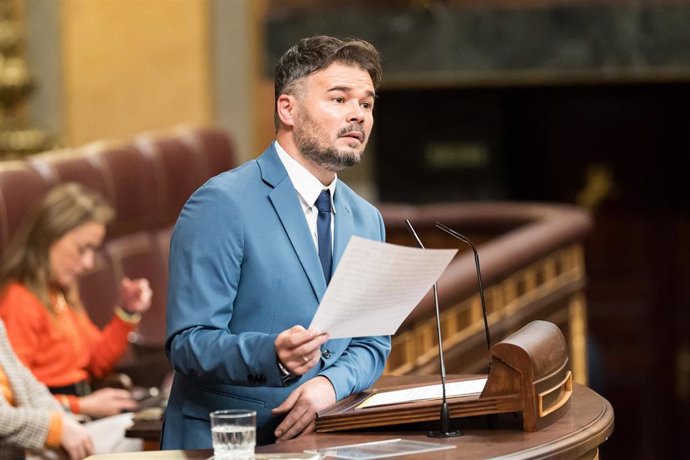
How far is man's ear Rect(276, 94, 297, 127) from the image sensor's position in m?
2.70

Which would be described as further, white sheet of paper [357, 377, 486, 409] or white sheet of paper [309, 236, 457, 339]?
white sheet of paper [357, 377, 486, 409]

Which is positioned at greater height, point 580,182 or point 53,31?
point 53,31

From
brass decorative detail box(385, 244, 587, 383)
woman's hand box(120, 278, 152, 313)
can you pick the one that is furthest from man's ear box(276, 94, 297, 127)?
woman's hand box(120, 278, 152, 313)

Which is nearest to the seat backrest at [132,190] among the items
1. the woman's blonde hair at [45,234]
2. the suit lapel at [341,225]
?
the woman's blonde hair at [45,234]

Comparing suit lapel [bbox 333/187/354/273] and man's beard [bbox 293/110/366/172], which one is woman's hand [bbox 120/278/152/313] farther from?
man's beard [bbox 293/110/366/172]

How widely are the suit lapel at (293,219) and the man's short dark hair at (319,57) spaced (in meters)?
0.15

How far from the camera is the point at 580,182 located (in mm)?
9492

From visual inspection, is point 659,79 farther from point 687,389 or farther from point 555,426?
point 555,426

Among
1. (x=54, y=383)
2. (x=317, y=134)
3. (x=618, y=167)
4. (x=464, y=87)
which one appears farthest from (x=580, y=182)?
(x=317, y=134)

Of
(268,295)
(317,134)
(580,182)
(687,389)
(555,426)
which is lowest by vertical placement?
(687,389)

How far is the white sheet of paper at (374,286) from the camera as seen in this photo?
2.39 meters

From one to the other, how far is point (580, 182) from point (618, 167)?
0.27 meters

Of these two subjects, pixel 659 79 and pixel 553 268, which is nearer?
pixel 553 268

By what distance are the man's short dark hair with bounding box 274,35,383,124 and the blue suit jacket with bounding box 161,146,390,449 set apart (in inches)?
6.0
